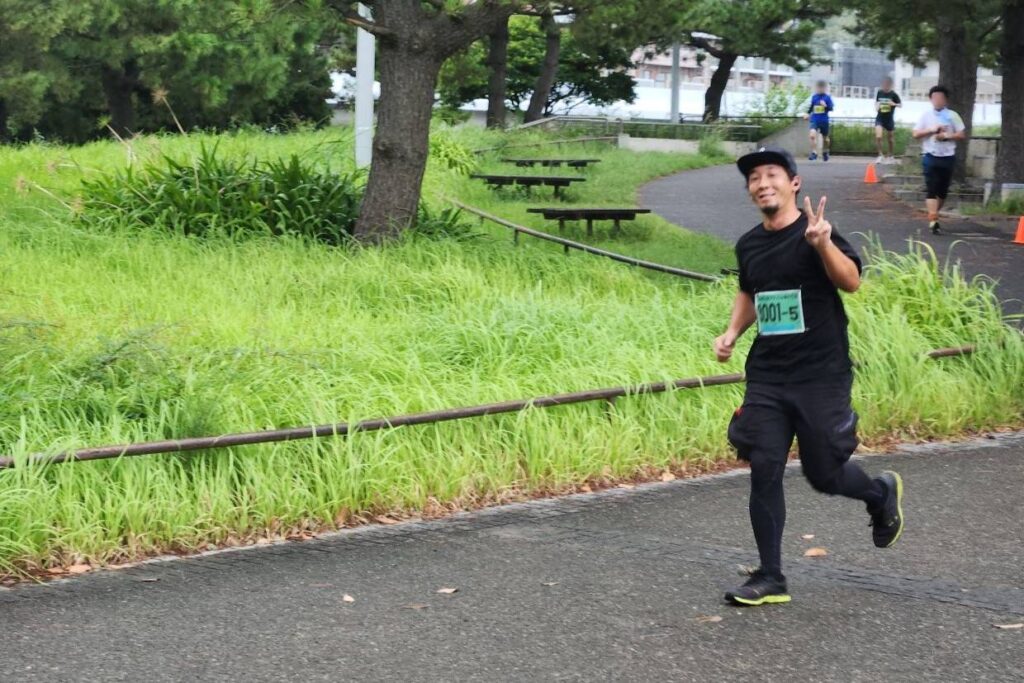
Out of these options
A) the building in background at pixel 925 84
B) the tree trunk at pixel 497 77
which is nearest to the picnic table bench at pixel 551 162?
the tree trunk at pixel 497 77

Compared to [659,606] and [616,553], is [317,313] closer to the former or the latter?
[616,553]

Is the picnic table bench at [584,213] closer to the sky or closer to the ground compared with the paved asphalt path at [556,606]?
closer to the sky

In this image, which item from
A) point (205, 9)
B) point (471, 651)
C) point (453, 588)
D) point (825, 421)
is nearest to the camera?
point (471, 651)

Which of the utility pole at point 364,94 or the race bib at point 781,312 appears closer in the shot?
the race bib at point 781,312

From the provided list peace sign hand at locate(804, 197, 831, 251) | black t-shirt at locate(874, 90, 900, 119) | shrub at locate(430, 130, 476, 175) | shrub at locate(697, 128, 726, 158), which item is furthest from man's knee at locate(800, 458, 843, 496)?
shrub at locate(697, 128, 726, 158)

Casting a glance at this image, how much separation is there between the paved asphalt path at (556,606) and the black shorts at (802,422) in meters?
0.58

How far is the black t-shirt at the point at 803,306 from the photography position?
513 centimetres

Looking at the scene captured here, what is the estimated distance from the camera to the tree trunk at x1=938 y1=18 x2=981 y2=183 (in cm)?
2314

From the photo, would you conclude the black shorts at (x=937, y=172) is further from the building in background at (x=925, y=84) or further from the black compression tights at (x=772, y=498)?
the building in background at (x=925, y=84)

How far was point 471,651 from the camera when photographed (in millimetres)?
4809

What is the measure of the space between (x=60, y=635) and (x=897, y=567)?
10.8ft

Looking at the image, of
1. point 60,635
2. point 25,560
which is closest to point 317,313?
point 25,560

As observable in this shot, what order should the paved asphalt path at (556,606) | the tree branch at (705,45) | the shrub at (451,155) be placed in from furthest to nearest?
the tree branch at (705,45) < the shrub at (451,155) < the paved asphalt path at (556,606)

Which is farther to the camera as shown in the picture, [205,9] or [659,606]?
[205,9]
